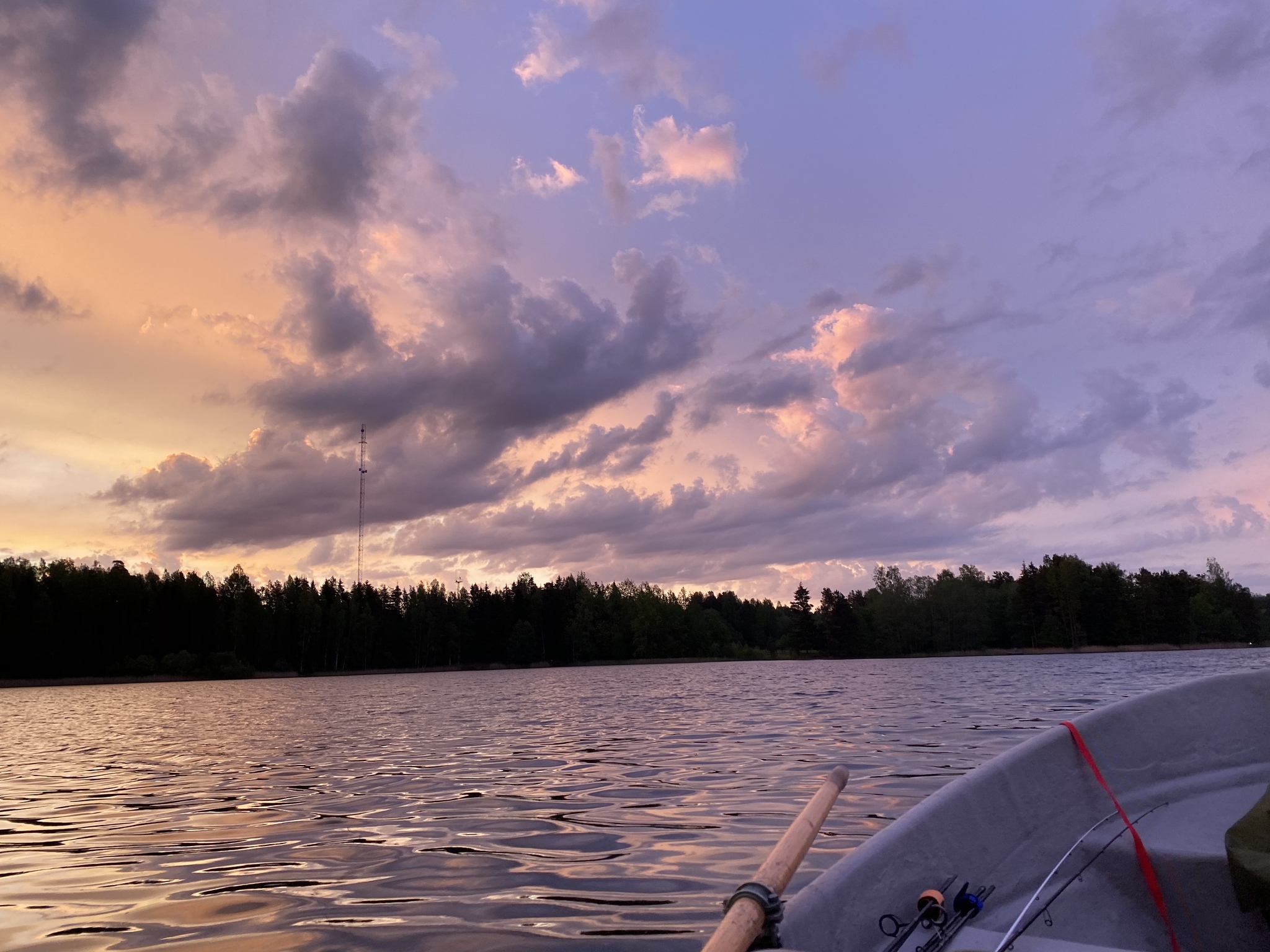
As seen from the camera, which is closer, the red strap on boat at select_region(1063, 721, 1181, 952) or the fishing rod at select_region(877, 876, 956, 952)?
the fishing rod at select_region(877, 876, 956, 952)

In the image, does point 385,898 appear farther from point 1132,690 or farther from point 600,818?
point 1132,690

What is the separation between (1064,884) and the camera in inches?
189

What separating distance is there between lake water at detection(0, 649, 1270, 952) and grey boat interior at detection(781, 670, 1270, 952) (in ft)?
6.72

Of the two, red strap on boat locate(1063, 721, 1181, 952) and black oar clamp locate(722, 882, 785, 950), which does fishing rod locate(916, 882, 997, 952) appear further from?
red strap on boat locate(1063, 721, 1181, 952)

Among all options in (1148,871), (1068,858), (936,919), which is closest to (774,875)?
(936,919)

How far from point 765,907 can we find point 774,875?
22 centimetres

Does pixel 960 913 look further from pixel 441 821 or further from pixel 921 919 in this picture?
pixel 441 821

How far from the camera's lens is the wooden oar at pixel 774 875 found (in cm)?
253

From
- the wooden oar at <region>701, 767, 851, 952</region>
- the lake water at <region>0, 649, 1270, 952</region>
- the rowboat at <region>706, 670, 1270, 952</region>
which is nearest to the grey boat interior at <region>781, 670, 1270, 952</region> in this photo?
the rowboat at <region>706, 670, 1270, 952</region>

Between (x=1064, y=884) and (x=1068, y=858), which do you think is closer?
(x=1064, y=884)

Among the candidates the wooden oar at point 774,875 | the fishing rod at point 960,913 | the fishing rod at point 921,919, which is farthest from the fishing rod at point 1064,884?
the wooden oar at point 774,875

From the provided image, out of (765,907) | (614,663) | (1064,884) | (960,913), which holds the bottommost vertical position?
(614,663)

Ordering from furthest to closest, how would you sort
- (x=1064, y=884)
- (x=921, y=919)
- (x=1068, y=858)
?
(x=1068, y=858)
(x=1064, y=884)
(x=921, y=919)

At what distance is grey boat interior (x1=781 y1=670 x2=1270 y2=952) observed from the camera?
3.76m
